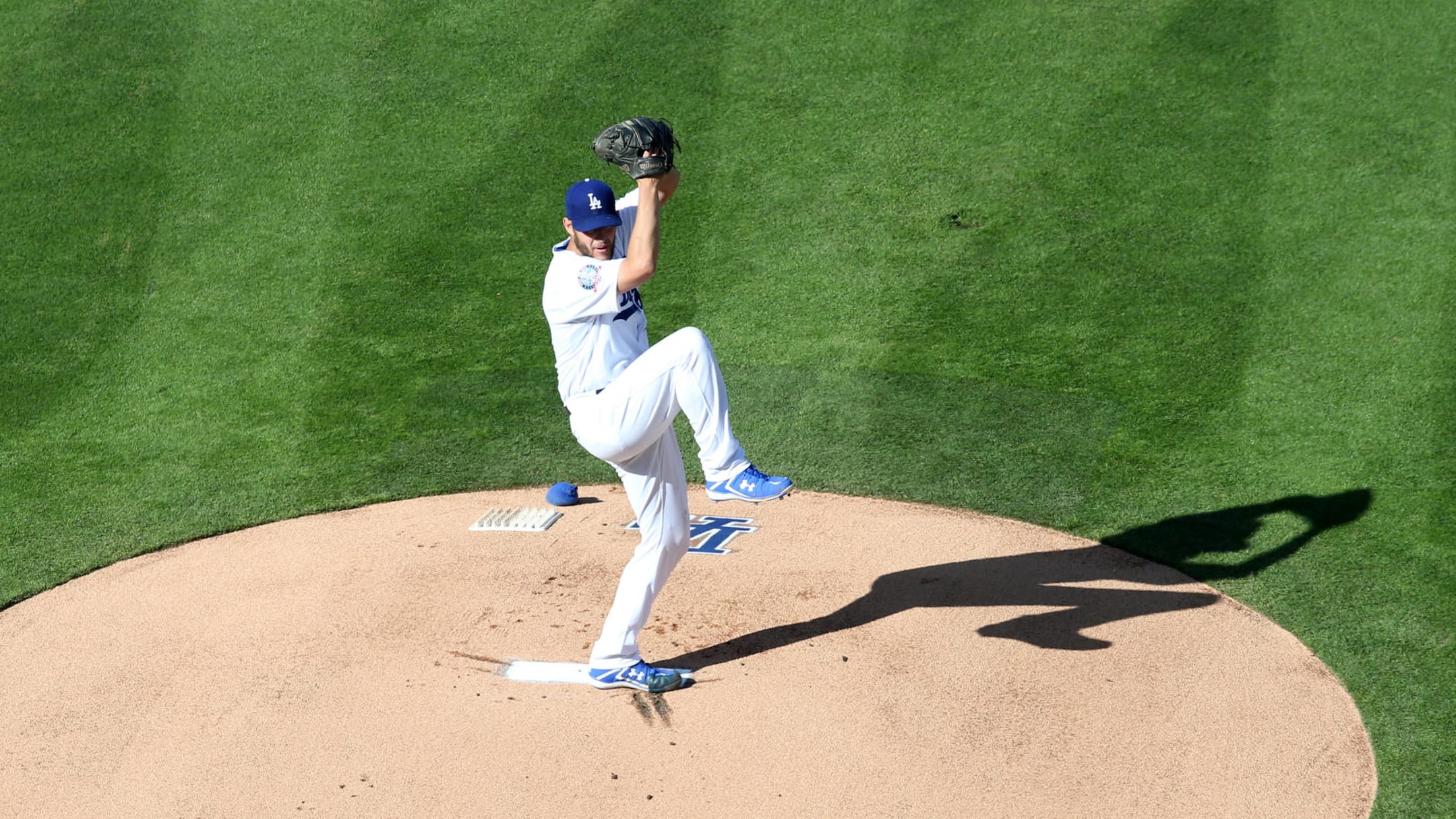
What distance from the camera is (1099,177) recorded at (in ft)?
39.2

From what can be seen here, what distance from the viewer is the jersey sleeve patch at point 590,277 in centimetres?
602

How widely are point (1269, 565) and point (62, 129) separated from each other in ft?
39.4

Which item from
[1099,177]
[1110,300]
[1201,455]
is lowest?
[1201,455]

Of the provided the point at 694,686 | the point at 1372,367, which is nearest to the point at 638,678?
the point at 694,686

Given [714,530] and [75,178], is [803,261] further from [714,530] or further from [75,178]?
[75,178]

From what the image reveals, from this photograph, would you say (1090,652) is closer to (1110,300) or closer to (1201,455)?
(1201,455)

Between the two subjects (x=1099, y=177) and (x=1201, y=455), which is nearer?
(x=1201, y=455)

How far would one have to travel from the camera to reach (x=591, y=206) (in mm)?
6062

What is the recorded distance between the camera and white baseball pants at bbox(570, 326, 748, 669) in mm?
5891

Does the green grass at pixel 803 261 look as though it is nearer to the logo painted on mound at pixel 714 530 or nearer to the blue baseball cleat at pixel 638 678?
the logo painted on mound at pixel 714 530

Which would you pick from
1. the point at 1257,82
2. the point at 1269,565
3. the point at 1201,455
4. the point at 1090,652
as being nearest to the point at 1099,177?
the point at 1257,82

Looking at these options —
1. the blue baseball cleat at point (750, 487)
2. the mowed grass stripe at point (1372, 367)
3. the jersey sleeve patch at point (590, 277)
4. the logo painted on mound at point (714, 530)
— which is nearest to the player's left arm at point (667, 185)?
the jersey sleeve patch at point (590, 277)

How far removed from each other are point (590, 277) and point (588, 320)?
9.3 inches

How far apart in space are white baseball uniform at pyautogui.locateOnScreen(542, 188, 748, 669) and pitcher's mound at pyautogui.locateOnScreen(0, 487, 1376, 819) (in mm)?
584
